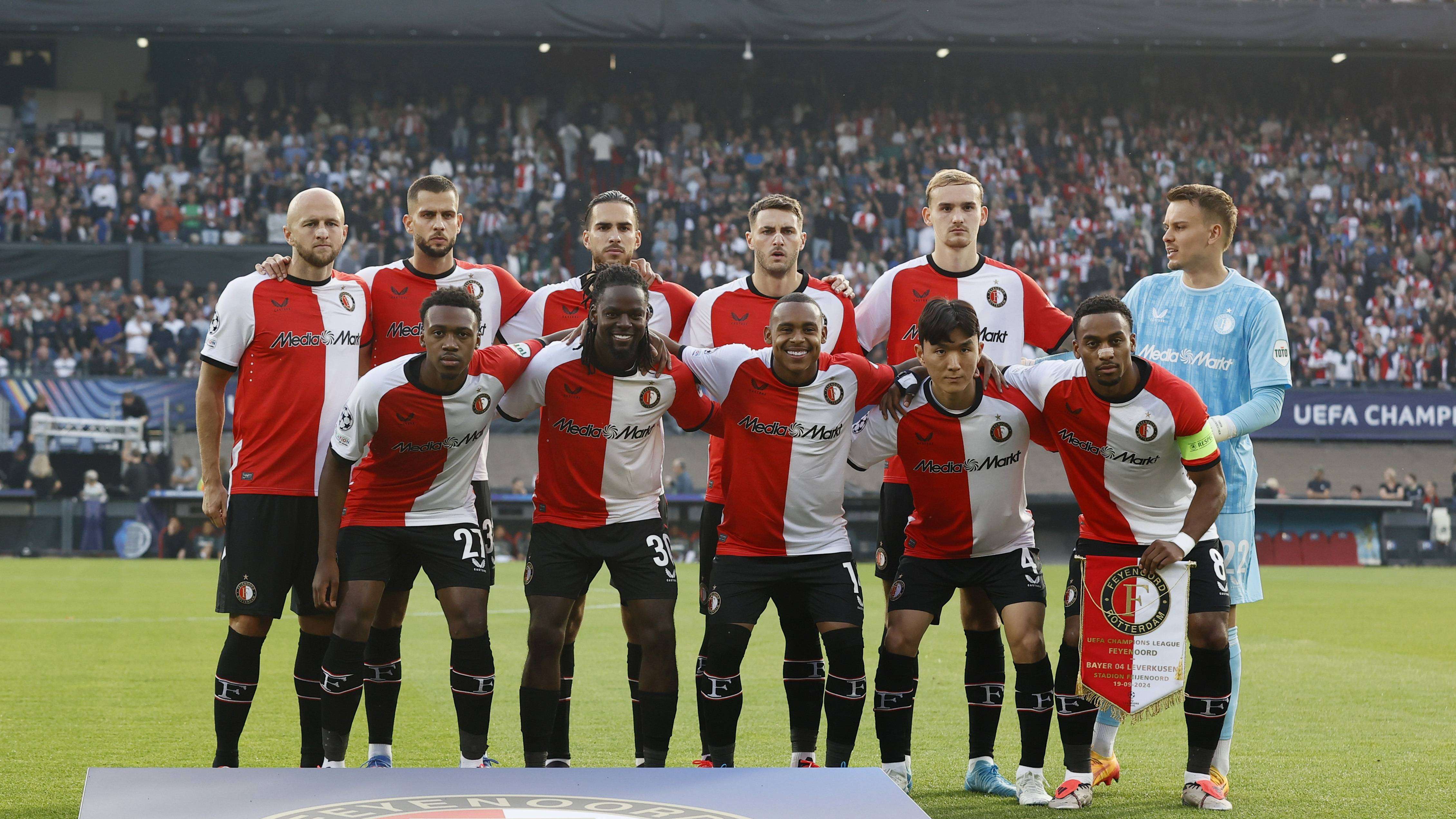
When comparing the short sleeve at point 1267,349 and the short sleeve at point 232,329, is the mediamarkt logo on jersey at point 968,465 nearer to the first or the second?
the short sleeve at point 1267,349

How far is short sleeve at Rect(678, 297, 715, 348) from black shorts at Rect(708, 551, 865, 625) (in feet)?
3.76

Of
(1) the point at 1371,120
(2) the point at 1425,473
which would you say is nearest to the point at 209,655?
(2) the point at 1425,473

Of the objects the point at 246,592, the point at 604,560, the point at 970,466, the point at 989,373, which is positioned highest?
the point at 989,373

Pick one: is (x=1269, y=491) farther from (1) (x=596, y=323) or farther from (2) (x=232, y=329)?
(2) (x=232, y=329)

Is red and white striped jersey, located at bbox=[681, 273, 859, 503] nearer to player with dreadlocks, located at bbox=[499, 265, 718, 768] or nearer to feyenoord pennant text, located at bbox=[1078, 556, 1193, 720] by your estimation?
player with dreadlocks, located at bbox=[499, 265, 718, 768]

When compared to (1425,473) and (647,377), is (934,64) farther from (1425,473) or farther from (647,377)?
(647,377)

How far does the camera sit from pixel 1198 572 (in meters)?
5.31

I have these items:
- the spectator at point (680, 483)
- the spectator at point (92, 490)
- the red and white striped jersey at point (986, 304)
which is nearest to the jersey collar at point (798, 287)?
the red and white striped jersey at point (986, 304)

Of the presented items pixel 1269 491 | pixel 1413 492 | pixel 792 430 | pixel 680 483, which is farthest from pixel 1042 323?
pixel 1413 492

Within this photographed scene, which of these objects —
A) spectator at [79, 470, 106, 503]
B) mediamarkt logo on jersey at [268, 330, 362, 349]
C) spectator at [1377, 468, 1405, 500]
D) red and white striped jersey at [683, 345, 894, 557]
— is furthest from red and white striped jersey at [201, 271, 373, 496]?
spectator at [1377, 468, 1405, 500]

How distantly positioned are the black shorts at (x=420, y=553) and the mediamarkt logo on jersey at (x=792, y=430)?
1188mm

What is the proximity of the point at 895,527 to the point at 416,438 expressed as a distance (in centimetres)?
201

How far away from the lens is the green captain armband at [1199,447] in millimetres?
5176

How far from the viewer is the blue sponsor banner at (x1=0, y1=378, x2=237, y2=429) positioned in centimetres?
2139
